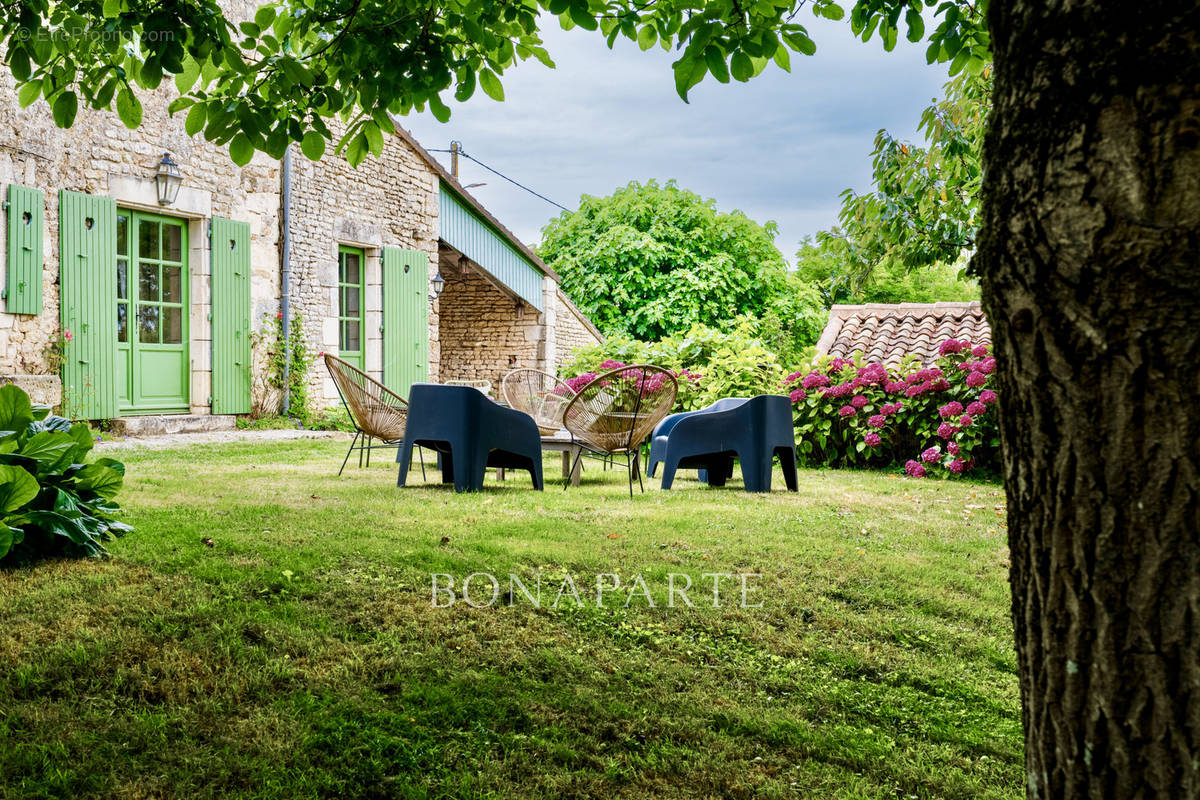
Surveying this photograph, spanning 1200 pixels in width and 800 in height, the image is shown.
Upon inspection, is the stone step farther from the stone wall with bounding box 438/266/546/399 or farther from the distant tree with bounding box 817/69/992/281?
the distant tree with bounding box 817/69/992/281

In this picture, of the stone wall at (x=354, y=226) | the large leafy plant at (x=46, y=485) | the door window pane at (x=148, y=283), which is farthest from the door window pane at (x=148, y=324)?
the large leafy plant at (x=46, y=485)

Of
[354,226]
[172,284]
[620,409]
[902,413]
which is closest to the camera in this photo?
[620,409]

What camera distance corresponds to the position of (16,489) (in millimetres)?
2748

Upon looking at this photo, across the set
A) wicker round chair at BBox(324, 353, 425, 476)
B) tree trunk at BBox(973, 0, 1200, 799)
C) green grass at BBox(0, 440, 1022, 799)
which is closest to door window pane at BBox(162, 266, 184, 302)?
wicker round chair at BBox(324, 353, 425, 476)

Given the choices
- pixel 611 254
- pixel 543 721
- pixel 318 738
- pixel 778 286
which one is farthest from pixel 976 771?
pixel 778 286

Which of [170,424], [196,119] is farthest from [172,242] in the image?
[196,119]

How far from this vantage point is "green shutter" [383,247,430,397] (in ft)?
38.4

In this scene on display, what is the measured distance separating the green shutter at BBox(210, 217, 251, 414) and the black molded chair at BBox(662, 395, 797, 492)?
6266mm

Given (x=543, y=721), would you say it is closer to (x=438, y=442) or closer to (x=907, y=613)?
(x=907, y=613)

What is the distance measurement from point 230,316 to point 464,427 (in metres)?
5.82

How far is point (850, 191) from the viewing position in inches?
236

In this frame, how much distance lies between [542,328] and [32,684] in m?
13.0

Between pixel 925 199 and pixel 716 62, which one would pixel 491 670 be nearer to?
pixel 716 62

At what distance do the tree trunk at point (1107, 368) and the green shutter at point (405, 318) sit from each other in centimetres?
1101
